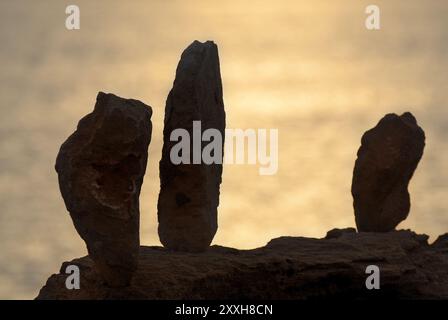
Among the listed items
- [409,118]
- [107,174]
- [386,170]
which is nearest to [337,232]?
[386,170]

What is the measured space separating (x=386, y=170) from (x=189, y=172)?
5.54 metres

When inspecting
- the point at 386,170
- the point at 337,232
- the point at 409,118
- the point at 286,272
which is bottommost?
the point at 286,272

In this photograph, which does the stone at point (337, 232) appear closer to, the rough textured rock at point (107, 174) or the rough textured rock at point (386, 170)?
the rough textured rock at point (386, 170)

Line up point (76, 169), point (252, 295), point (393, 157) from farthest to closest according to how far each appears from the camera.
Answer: point (393, 157)
point (252, 295)
point (76, 169)

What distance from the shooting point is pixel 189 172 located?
2211 centimetres

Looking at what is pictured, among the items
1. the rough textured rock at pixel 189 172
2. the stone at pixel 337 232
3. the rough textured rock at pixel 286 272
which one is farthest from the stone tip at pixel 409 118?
the rough textured rock at pixel 189 172

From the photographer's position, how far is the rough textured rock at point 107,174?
63.6ft

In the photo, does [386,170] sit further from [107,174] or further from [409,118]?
[107,174]

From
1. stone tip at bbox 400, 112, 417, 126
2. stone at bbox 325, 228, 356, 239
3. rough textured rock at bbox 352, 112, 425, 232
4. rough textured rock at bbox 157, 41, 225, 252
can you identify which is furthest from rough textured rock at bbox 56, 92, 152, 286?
stone tip at bbox 400, 112, 417, 126

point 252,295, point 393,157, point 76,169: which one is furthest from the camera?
point 393,157
